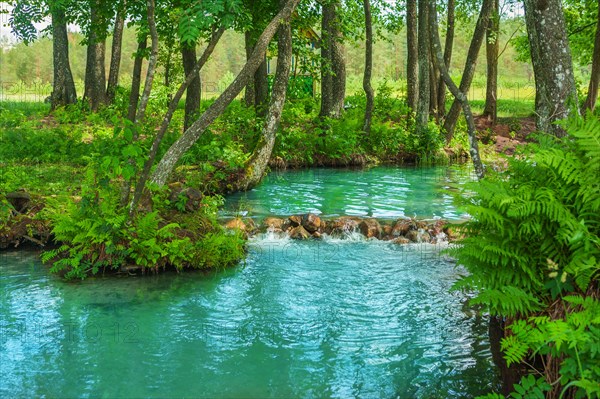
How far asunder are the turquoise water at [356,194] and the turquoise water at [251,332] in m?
3.33

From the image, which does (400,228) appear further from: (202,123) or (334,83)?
(334,83)

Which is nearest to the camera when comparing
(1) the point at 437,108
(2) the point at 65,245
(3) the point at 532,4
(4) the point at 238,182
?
(3) the point at 532,4

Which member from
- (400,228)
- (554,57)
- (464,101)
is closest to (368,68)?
(400,228)

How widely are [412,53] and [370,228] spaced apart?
13758 mm

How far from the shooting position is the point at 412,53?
25062mm

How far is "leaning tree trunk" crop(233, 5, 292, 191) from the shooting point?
1495 centimetres

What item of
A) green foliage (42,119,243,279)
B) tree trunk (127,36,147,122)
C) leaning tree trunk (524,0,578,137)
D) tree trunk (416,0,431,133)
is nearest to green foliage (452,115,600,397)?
leaning tree trunk (524,0,578,137)

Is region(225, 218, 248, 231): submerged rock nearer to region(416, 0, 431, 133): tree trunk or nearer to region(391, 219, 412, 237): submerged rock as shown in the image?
region(391, 219, 412, 237): submerged rock

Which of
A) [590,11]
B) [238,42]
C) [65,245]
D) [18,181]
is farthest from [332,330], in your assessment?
[238,42]

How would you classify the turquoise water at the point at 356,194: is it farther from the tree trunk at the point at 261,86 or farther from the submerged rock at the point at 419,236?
the tree trunk at the point at 261,86

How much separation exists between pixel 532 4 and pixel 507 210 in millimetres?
4435

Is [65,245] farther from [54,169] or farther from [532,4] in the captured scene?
[532,4]

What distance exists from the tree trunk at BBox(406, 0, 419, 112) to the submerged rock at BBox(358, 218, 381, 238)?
1302 cm

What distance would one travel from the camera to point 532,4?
29.5 ft
